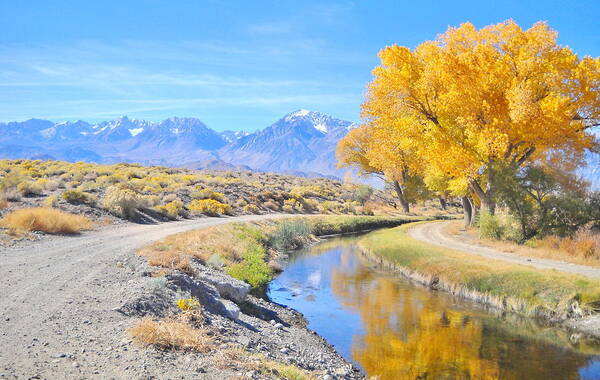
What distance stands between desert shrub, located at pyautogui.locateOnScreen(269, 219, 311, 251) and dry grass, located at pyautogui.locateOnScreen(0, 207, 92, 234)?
14.6m

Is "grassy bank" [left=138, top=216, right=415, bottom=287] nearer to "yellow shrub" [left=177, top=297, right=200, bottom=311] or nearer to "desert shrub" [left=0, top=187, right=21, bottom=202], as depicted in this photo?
"yellow shrub" [left=177, top=297, right=200, bottom=311]

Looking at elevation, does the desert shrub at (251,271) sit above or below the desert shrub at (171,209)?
below

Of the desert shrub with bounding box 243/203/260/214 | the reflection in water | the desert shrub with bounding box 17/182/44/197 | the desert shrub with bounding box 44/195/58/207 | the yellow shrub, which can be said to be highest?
the desert shrub with bounding box 17/182/44/197

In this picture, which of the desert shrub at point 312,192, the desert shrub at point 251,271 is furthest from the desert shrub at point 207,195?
the desert shrub at point 251,271

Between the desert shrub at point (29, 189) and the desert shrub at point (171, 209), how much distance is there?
880 centimetres

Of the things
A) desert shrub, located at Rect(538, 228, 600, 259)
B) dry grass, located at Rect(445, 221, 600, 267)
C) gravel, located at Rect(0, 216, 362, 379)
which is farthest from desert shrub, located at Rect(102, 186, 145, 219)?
desert shrub, located at Rect(538, 228, 600, 259)

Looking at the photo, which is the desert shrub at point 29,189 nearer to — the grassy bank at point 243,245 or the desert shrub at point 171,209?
the desert shrub at point 171,209

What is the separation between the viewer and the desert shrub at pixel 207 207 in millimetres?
44534

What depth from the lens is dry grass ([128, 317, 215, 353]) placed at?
28.6 ft

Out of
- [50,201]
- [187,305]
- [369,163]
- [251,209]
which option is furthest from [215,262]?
[369,163]

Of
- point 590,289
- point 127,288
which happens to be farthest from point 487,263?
point 127,288

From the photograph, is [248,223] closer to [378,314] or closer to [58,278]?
[378,314]

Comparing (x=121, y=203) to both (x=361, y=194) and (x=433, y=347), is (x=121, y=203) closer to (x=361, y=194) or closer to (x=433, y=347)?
(x=433, y=347)

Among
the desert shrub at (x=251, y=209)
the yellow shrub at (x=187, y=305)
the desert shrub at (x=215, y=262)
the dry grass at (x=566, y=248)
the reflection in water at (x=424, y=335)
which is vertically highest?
the dry grass at (x=566, y=248)
